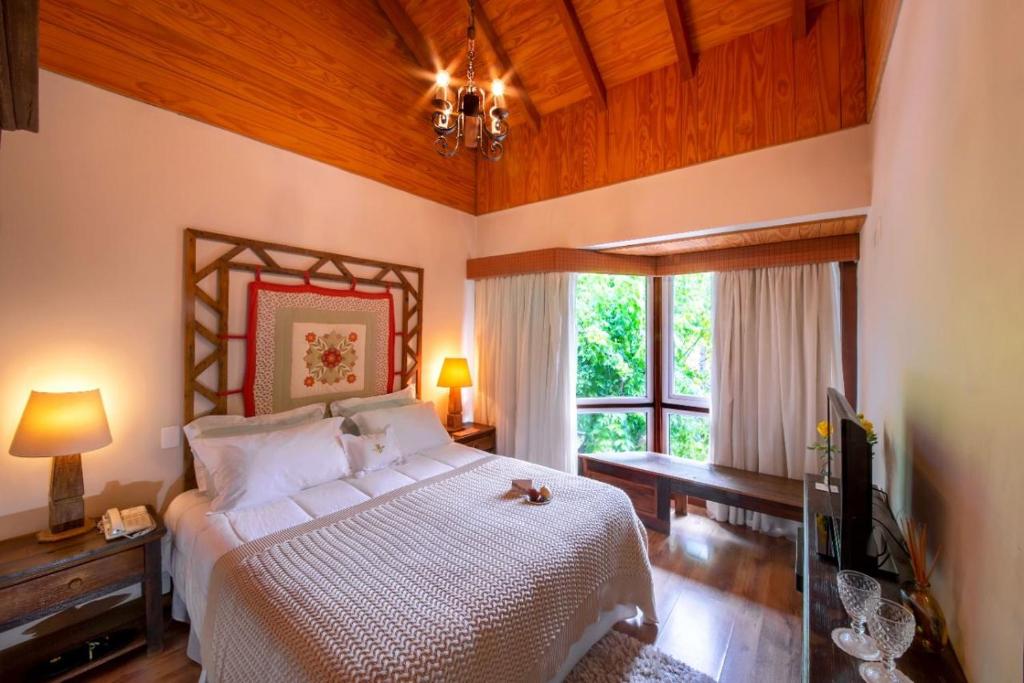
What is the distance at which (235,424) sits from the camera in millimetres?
2193

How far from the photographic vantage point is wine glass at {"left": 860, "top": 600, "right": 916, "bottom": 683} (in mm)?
860

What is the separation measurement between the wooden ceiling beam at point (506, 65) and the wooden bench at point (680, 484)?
305cm

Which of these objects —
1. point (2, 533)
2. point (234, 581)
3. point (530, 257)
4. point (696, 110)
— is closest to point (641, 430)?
point (530, 257)

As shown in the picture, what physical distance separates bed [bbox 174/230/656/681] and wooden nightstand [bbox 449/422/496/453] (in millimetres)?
808

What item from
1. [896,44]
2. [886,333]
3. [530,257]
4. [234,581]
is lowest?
[234,581]

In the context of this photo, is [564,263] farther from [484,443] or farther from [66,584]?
[66,584]

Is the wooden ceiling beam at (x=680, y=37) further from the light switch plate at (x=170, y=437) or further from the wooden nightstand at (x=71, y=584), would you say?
the wooden nightstand at (x=71, y=584)

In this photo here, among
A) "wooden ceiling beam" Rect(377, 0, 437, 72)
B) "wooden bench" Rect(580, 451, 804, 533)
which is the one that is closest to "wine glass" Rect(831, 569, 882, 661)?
"wooden bench" Rect(580, 451, 804, 533)

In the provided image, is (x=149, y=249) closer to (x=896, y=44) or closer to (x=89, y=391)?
(x=89, y=391)

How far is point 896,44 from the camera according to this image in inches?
62.6

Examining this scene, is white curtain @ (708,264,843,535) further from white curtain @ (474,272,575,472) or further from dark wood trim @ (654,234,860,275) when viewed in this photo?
white curtain @ (474,272,575,472)

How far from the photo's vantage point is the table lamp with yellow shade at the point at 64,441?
1588mm

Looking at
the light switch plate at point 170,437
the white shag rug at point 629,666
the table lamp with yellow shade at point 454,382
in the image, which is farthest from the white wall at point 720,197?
the light switch plate at point 170,437

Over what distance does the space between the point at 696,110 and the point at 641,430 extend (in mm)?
2653
